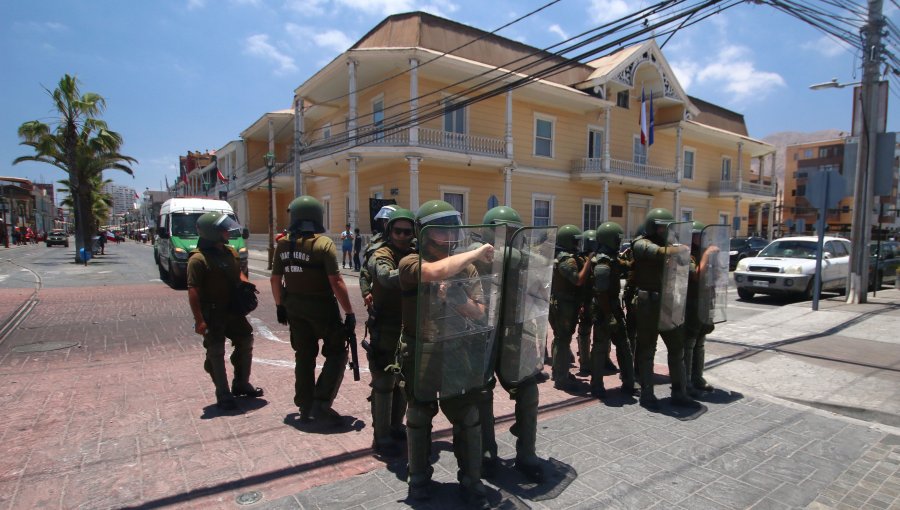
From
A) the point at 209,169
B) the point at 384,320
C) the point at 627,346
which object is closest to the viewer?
the point at 384,320

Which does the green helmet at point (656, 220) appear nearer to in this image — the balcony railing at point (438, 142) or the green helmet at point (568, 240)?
the green helmet at point (568, 240)

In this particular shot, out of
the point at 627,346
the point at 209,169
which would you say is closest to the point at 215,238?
the point at 627,346

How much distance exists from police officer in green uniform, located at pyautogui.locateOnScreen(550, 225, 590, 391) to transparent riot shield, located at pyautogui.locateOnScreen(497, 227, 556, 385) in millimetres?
1754

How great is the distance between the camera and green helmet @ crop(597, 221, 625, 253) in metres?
4.66

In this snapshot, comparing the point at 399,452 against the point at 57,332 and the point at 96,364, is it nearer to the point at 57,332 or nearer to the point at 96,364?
the point at 96,364

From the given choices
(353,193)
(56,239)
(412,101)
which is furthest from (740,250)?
(56,239)

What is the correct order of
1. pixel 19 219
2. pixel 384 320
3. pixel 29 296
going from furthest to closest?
pixel 19 219
pixel 29 296
pixel 384 320

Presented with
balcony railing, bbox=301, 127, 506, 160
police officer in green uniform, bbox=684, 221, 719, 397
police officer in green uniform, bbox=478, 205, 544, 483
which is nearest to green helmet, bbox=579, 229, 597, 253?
police officer in green uniform, bbox=684, 221, 719, 397

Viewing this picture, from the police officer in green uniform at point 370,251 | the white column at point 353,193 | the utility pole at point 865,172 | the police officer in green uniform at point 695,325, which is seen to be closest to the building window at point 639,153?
the utility pole at point 865,172

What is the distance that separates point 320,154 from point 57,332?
13.6 metres

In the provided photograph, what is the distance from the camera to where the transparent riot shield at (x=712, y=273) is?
4621 mm

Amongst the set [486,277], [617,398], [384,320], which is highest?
[486,277]

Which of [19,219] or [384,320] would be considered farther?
[19,219]

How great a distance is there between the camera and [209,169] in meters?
40.0
